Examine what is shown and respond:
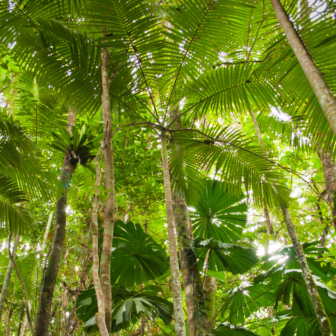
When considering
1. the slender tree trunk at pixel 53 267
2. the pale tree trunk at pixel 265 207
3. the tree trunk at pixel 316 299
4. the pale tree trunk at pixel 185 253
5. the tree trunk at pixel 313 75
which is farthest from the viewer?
the pale tree trunk at pixel 265 207

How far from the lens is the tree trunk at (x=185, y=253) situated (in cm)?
274

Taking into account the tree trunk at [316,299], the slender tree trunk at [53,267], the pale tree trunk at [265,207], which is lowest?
the tree trunk at [316,299]

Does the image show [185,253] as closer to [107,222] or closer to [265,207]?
[107,222]

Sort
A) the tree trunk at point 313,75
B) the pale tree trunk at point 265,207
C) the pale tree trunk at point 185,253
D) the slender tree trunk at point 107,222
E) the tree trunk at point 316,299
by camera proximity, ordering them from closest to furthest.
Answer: the tree trunk at point 313,75
the slender tree trunk at point 107,222
the tree trunk at point 316,299
the pale tree trunk at point 185,253
the pale tree trunk at point 265,207

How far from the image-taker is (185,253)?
3.08 m

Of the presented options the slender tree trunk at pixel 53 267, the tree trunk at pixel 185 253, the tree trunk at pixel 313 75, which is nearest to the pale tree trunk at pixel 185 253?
the tree trunk at pixel 185 253

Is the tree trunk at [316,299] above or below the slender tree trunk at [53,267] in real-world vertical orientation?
below

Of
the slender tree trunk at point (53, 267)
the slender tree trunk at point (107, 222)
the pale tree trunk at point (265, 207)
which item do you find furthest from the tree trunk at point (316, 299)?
the slender tree trunk at point (53, 267)

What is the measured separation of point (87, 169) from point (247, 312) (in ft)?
10.6

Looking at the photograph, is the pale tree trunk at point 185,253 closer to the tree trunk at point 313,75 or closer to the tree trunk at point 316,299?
the tree trunk at point 316,299

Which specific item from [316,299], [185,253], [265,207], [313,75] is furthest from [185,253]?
[313,75]

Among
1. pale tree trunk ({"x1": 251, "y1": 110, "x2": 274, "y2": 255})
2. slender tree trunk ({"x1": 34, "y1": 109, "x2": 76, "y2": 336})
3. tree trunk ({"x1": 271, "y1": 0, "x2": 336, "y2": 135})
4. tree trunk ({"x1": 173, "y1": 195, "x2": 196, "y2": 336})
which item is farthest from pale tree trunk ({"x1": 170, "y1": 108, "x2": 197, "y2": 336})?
tree trunk ({"x1": 271, "y1": 0, "x2": 336, "y2": 135})

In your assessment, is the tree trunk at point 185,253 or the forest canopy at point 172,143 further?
the tree trunk at point 185,253

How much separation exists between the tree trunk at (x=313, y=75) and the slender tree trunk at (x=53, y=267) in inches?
99.1
